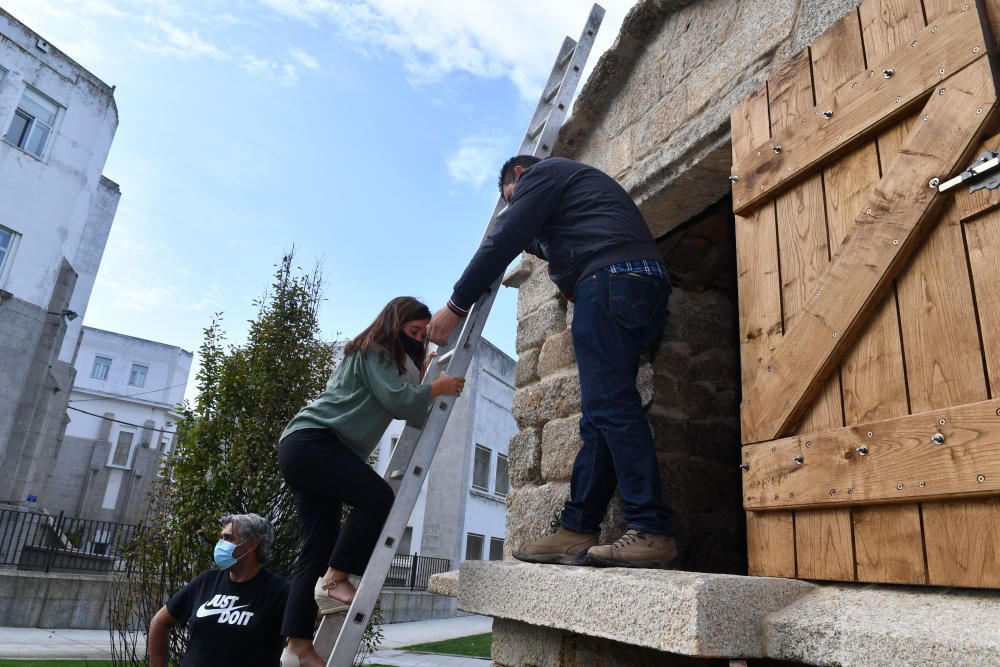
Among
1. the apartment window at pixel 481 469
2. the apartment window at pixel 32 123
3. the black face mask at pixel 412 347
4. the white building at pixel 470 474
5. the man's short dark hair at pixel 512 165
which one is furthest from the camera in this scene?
the apartment window at pixel 481 469

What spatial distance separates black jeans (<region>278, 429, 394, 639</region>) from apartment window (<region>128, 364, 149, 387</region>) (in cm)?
3018

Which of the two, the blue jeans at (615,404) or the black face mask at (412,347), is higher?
the black face mask at (412,347)

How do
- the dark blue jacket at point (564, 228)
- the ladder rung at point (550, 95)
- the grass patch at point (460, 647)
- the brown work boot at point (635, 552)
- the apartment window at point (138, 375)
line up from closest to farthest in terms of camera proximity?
the brown work boot at point (635, 552), the dark blue jacket at point (564, 228), the ladder rung at point (550, 95), the grass patch at point (460, 647), the apartment window at point (138, 375)

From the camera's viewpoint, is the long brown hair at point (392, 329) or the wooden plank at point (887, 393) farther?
the long brown hair at point (392, 329)

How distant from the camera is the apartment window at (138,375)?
96.7 ft

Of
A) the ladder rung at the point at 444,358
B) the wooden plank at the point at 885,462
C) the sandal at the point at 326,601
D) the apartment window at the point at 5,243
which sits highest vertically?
the apartment window at the point at 5,243

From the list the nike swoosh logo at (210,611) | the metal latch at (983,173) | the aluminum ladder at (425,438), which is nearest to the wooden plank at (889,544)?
the metal latch at (983,173)

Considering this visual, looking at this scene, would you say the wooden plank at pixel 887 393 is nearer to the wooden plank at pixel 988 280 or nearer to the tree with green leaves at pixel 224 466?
the wooden plank at pixel 988 280

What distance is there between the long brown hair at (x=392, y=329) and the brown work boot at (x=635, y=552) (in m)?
1.15

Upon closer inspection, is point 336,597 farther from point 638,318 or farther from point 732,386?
point 732,386

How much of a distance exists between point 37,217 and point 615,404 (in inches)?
598

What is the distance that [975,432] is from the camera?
5.19ft

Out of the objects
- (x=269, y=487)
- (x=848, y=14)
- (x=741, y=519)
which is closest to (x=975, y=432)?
(x=848, y=14)

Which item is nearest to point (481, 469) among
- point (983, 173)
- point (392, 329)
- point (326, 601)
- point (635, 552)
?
point (392, 329)
